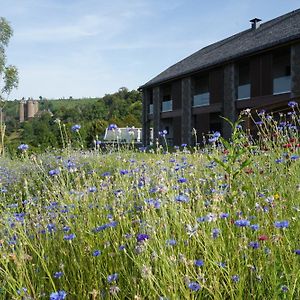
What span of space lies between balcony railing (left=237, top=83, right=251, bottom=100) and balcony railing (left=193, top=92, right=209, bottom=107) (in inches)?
117

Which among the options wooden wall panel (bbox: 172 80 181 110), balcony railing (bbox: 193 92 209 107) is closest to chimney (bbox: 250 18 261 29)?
balcony railing (bbox: 193 92 209 107)

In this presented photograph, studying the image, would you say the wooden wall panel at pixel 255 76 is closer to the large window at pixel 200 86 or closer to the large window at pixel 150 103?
the large window at pixel 200 86

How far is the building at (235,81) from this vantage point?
17.3 m

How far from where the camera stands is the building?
17328mm

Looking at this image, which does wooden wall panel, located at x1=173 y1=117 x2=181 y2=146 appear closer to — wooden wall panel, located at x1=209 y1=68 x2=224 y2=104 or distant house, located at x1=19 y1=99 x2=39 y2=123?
wooden wall panel, located at x1=209 y1=68 x2=224 y2=104

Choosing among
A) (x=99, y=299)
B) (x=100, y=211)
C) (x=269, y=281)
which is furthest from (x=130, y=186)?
(x=269, y=281)

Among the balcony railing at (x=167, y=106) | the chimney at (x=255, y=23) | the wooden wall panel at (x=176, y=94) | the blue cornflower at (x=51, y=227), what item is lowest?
the blue cornflower at (x=51, y=227)

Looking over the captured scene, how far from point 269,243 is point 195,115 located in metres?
22.5

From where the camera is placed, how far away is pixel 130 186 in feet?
12.8

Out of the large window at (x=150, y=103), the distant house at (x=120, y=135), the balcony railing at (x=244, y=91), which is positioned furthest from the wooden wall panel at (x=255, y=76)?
the large window at (x=150, y=103)

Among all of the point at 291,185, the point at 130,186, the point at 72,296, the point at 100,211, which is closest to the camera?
the point at 72,296

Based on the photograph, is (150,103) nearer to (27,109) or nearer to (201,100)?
(201,100)

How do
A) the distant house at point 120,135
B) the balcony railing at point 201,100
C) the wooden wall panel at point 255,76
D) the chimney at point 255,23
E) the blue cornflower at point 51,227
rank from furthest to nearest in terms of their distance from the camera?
the chimney at point 255,23 < the balcony railing at point 201,100 < the wooden wall panel at point 255,76 < the distant house at point 120,135 < the blue cornflower at point 51,227

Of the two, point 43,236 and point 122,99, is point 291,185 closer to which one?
point 43,236
